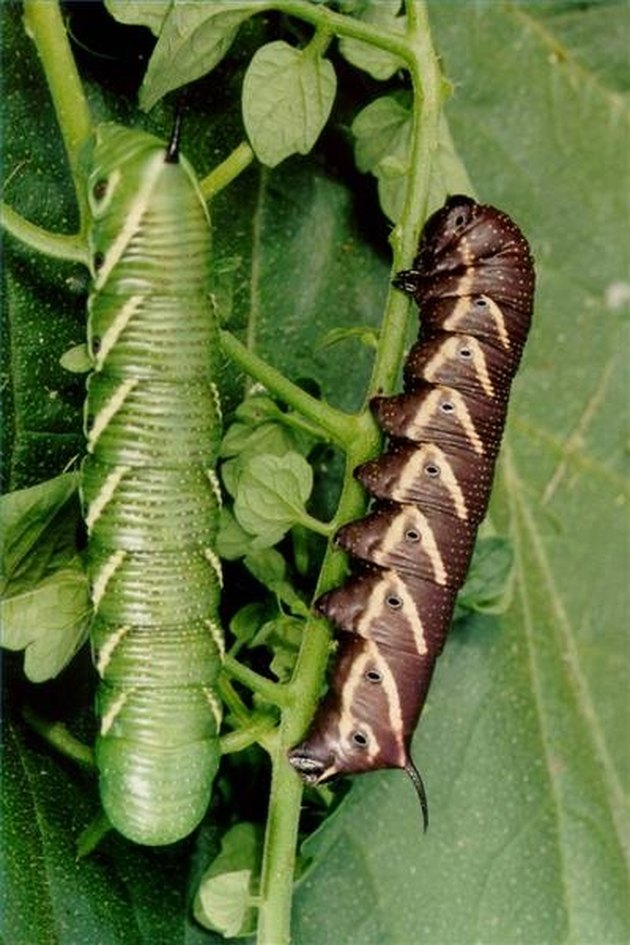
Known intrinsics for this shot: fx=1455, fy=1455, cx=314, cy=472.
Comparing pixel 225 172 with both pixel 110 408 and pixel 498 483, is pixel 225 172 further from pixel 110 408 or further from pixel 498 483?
pixel 498 483

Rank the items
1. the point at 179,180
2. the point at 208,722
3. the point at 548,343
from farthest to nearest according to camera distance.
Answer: the point at 548,343, the point at 208,722, the point at 179,180

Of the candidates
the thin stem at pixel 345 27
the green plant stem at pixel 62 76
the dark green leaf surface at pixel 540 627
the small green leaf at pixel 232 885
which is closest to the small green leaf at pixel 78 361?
the green plant stem at pixel 62 76

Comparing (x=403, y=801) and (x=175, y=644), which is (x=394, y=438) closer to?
(x=175, y=644)

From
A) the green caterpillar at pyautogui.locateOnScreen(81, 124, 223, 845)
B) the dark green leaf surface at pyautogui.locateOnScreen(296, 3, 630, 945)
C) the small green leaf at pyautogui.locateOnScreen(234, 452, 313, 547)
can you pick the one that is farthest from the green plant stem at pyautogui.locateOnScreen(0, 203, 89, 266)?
the dark green leaf surface at pyautogui.locateOnScreen(296, 3, 630, 945)

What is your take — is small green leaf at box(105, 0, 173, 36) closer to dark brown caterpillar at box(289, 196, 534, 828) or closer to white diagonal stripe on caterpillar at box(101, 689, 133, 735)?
dark brown caterpillar at box(289, 196, 534, 828)

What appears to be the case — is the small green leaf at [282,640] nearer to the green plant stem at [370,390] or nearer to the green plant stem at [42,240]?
the green plant stem at [370,390]

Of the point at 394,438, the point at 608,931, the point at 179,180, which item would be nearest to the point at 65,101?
the point at 179,180

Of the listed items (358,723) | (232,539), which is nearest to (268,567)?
(232,539)
